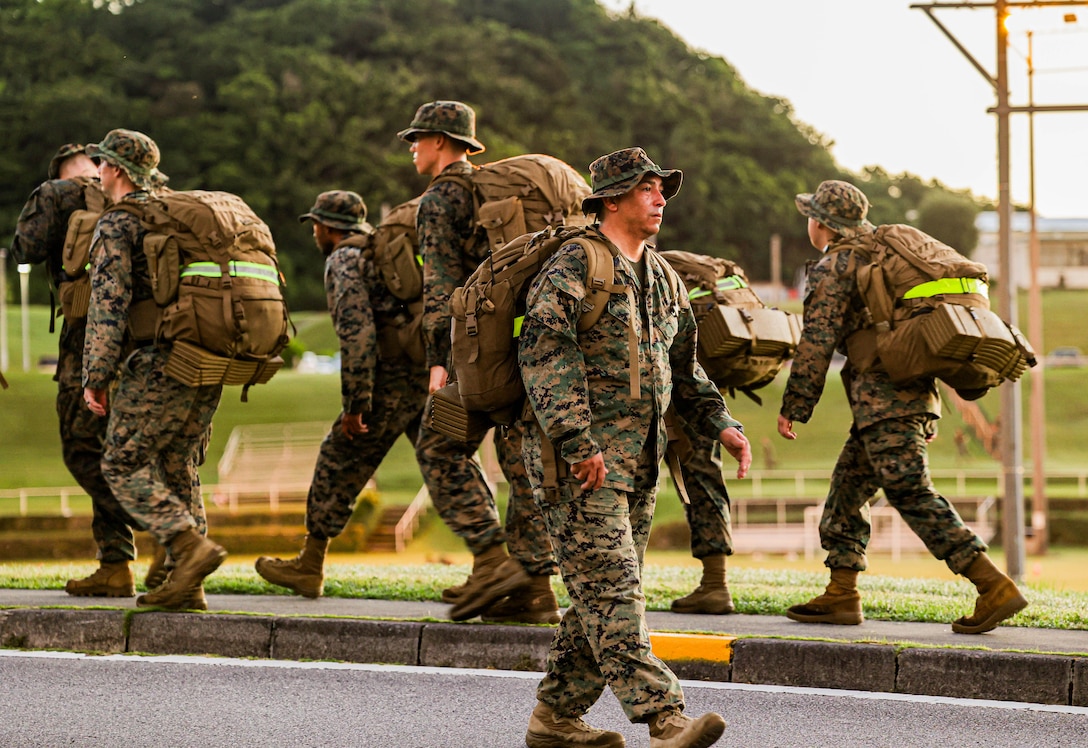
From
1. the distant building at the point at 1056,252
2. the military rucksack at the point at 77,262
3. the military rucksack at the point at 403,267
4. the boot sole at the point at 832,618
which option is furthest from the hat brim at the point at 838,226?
the distant building at the point at 1056,252

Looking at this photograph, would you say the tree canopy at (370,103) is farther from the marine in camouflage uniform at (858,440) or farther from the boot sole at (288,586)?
the marine in camouflage uniform at (858,440)

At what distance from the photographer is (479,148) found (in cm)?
758

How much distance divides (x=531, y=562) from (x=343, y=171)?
7888 centimetres

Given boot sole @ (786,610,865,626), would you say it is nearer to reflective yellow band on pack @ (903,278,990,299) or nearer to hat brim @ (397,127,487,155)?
reflective yellow band on pack @ (903,278,990,299)

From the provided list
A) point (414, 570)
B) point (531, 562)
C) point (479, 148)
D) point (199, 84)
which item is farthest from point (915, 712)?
point (199, 84)

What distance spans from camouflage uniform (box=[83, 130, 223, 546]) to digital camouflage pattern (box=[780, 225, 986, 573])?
119 inches

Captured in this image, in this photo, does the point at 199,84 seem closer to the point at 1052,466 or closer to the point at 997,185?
the point at 1052,466

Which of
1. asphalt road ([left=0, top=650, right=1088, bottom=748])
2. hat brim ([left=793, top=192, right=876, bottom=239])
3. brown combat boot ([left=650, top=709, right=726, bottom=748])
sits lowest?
asphalt road ([left=0, top=650, right=1088, bottom=748])

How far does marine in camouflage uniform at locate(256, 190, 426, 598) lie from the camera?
26.1 feet

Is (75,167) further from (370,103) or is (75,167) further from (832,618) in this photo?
(370,103)

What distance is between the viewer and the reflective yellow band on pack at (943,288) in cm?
712

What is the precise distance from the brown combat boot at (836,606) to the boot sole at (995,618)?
1.84 feet

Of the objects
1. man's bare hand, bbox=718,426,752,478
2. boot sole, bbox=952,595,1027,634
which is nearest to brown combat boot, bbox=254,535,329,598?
boot sole, bbox=952,595,1027,634

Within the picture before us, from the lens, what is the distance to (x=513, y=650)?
264 inches
